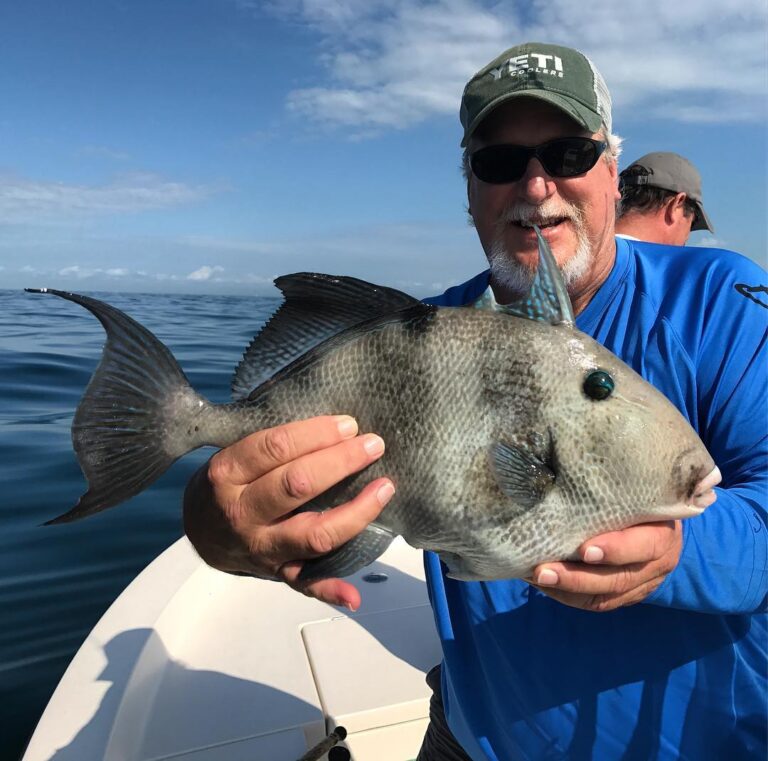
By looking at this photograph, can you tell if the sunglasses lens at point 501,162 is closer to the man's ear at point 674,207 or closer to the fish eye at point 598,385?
the fish eye at point 598,385

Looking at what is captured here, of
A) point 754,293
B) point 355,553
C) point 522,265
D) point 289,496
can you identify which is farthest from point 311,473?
point 754,293

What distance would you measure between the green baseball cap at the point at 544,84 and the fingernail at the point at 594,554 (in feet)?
4.86

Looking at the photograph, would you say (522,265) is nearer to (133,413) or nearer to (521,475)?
(521,475)

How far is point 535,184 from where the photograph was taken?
209cm

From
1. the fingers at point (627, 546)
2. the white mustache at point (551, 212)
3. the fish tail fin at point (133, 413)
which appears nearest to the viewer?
the fingers at point (627, 546)

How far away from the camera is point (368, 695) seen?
2.96 meters

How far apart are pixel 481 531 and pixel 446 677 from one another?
1284 mm

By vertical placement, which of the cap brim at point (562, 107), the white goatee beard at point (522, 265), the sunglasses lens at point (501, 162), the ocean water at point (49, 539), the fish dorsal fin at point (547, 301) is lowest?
the ocean water at point (49, 539)

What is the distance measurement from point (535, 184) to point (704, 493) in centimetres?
122

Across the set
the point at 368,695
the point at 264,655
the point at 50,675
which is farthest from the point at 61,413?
the point at 368,695

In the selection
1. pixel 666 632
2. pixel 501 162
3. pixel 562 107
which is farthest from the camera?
pixel 501 162

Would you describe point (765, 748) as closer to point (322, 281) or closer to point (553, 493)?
point (553, 493)

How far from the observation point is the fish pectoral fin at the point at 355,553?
149cm

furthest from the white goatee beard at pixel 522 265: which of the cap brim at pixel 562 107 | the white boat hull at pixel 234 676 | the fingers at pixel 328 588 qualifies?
the white boat hull at pixel 234 676
